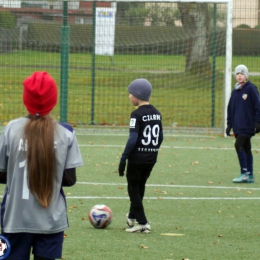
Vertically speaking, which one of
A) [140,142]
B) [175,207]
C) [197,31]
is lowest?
[175,207]

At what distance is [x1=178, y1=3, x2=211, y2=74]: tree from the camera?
16297 mm

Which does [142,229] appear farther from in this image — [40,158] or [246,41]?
[246,41]

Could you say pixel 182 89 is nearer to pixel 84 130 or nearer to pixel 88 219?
pixel 84 130

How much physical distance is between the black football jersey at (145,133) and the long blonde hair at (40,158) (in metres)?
2.91

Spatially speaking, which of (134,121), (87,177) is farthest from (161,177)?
(134,121)

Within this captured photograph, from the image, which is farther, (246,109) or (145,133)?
(246,109)

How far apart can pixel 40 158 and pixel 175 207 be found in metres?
4.65

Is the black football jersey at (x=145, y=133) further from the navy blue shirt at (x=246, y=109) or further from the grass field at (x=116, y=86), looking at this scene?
the grass field at (x=116, y=86)

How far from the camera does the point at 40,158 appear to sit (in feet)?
13.0

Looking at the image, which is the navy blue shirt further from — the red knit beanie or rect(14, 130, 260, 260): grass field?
the red knit beanie

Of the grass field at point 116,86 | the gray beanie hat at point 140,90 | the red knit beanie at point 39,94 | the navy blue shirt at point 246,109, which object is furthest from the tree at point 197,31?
the red knit beanie at point 39,94

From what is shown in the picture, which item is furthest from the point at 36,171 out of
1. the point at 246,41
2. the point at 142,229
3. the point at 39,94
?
the point at 246,41

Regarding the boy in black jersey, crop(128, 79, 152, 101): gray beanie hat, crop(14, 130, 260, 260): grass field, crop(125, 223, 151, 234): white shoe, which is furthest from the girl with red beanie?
crop(125, 223, 151, 234): white shoe

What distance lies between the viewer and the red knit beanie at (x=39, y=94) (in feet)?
13.0
